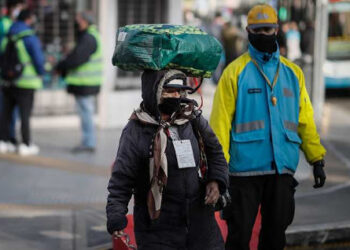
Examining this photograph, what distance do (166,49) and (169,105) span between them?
0.30m

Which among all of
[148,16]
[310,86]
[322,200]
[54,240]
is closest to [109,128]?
[148,16]

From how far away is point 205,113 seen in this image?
50.1 ft

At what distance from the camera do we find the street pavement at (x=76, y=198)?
23.6 feet

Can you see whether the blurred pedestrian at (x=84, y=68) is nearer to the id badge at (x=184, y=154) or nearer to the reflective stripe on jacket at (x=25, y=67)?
the reflective stripe on jacket at (x=25, y=67)

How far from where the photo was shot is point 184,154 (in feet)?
15.0

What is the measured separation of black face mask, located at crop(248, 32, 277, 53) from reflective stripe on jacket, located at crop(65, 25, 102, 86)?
5797mm

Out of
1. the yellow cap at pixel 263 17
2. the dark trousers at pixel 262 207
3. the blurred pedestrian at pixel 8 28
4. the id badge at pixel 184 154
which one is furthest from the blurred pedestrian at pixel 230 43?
the id badge at pixel 184 154

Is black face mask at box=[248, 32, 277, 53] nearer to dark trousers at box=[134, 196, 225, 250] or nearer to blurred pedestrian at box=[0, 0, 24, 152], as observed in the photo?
dark trousers at box=[134, 196, 225, 250]

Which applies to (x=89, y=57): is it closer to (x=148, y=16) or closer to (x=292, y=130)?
(x=148, y=16)

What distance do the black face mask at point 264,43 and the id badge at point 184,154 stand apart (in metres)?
1.31

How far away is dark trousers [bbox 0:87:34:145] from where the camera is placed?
1114 cm

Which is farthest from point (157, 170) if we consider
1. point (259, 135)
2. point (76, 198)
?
point (76, 198)

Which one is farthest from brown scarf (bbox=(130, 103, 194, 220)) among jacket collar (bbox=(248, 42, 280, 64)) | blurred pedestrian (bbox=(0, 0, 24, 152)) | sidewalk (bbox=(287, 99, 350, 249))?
blurred pedestrian (bbox=(0, 0, 24, 152))

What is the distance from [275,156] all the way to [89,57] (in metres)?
6.00
